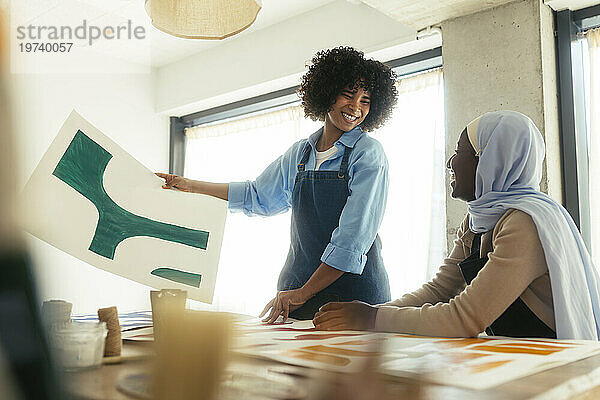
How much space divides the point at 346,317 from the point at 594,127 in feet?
6.51

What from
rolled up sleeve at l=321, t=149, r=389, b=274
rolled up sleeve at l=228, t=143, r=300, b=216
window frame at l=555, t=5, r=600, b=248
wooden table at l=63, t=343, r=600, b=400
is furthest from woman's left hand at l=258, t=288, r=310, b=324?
window frame at l=555, t=5, r=600, b=248

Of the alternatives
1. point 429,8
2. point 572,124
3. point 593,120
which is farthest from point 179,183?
point 593,120

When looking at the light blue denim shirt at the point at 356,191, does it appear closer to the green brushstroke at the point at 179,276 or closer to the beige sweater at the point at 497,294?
the beige sweater at the point at 497,294

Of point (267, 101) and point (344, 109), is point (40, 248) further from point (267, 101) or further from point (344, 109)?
point (267, 101)

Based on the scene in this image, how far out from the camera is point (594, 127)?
2580mm

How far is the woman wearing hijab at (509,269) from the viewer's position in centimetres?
112

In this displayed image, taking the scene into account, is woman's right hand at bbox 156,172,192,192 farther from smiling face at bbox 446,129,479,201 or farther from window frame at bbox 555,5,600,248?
window frame at bbox 555,5,600,248

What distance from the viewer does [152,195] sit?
1066 millimetres

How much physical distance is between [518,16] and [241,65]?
2030mm

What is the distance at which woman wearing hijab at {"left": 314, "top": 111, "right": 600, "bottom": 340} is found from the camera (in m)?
1.12

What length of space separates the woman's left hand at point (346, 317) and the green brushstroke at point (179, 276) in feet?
0.96

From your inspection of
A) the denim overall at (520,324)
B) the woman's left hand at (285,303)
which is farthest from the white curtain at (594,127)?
the woman's left hand at (285,303)

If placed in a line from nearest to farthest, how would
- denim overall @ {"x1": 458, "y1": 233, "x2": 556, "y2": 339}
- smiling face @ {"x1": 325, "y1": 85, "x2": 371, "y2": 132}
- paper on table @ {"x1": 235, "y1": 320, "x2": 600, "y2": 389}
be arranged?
paper on table @ {"x1": 235, "y1": 320, "x2": 600, "y2": 389}, denim overall @ {"x1": 458, "y1": 233, "x2": 556, "y2": 339}, smiling face @ {"x1": 325, "y1": 85, "x2": 371, "y2": 132}

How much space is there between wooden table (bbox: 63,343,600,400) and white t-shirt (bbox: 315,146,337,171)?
42.7 inches
